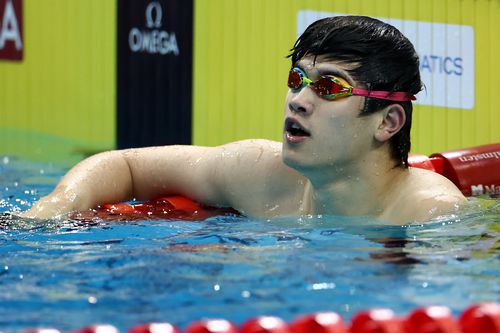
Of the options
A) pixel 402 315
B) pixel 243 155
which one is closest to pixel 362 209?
pixel 243 155

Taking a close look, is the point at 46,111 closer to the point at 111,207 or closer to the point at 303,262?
the point at 111,207

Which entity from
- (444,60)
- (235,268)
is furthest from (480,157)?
(444,60)

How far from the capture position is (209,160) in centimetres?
328

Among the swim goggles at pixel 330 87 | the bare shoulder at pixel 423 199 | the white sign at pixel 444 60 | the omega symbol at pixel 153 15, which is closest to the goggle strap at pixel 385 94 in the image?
the swim goggles at pixel 330 87

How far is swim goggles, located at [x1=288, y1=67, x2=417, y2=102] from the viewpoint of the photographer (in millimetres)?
2816

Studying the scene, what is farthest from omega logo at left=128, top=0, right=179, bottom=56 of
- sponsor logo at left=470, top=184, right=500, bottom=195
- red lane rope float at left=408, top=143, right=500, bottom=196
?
sponsor logo at left=470, top=184, right=500, bottom=195

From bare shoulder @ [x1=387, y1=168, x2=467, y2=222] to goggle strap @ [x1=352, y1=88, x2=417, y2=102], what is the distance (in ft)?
0.85

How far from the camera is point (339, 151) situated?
9.36ft

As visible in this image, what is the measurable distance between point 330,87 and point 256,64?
13.1ft

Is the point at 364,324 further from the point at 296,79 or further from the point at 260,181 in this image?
the point at 260,181

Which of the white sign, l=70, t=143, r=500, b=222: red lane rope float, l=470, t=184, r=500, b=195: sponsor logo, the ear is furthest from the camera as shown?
the white sign

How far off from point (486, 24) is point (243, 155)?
4772 millimetres

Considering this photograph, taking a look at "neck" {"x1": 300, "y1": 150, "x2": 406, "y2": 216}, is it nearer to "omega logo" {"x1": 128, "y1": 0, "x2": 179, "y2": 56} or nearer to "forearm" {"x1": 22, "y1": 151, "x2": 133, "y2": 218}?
"forearm" {"x1": 22, "y1": 151, "x2": 133, "y2": 218}

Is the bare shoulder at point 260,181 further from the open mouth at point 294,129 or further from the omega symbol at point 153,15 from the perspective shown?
the omega symbol at point 153,15
